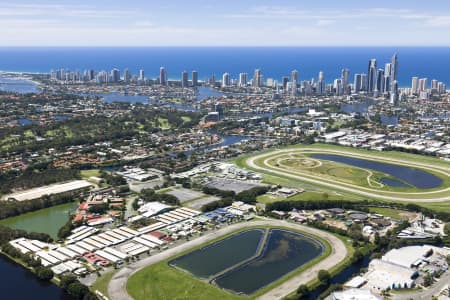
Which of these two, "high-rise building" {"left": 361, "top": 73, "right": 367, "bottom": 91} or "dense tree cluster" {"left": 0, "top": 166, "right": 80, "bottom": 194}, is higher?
"high-rise building" {"left": 361, "top": 73, "right": 367, "bottom": 91}

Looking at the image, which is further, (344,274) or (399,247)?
(399,247)

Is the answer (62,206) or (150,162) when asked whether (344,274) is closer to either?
(62,206)

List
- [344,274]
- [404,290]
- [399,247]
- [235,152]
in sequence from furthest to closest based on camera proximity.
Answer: [235,152], [399,247], [344,274], [404,290]

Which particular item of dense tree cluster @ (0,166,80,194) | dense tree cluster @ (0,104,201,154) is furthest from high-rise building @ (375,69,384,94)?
dense tree cluster @ (0,166,80,194)

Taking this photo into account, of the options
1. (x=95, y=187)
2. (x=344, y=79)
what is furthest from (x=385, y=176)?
(x=344, y=79)

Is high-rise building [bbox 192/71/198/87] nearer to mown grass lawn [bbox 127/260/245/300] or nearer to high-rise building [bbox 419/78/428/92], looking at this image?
high-rise building [bbox 419/78/428/92]
